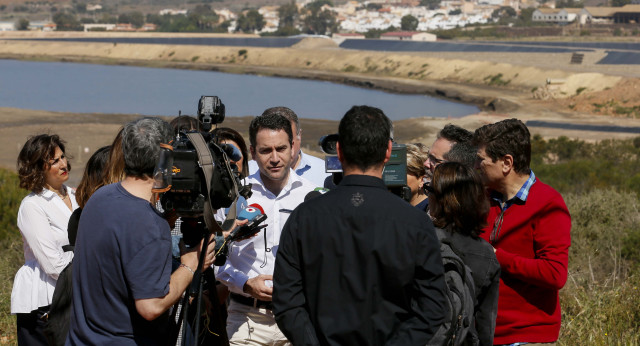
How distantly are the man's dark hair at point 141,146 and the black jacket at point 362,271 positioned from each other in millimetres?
716

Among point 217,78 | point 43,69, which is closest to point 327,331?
point 217,78

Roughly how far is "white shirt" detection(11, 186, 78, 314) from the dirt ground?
24.2ft

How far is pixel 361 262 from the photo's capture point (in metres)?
3.24

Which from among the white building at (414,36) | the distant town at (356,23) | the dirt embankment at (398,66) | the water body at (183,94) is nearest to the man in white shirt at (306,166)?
the water body at (183,94)

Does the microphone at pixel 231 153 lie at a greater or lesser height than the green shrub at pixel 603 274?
greater

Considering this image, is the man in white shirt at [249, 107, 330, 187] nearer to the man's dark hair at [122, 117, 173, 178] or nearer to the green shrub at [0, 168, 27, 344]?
the man's dark hair at [122, 117, 173, 178]

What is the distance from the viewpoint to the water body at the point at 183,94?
51663mm

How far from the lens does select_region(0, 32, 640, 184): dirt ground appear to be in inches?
1511

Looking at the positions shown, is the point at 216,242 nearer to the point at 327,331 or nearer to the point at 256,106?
the point at 327,331

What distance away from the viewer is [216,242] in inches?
147

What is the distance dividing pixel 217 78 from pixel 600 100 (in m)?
42.5

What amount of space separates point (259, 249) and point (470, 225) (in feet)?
4.52

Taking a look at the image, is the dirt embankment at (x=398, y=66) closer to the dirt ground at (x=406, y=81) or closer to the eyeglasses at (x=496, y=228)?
the dirt ground at (x=406, y=81)

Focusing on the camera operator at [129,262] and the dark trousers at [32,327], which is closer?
the camera operator at [129,262]
